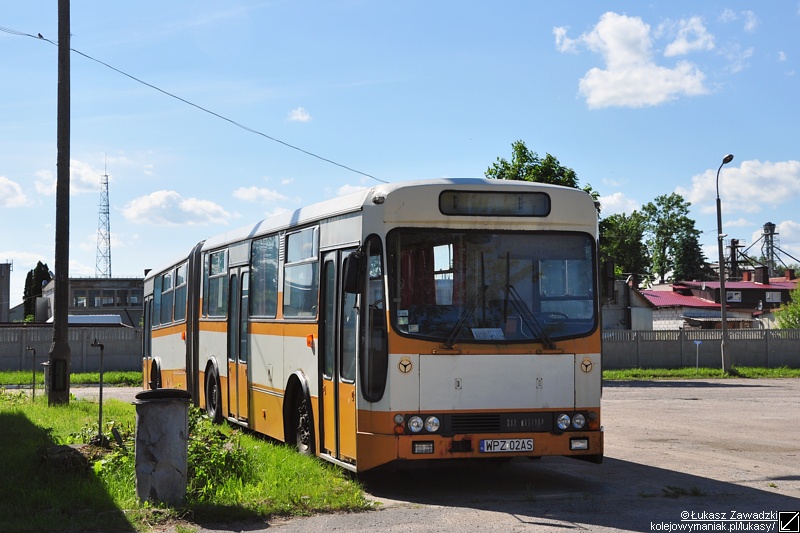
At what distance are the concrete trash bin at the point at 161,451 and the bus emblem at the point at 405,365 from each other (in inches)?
84.0

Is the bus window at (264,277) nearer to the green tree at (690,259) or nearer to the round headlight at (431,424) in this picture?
the round headlight at (431,424)

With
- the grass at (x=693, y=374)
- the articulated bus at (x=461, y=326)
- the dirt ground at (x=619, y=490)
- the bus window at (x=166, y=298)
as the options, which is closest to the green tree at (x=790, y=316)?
the grass at (x=693, y=374)

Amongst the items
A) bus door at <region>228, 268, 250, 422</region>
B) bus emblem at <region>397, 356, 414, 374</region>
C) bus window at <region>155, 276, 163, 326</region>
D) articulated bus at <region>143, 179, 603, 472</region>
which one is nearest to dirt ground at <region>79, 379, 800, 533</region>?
articulated bus at <region>143, 179, 603, 472</region>

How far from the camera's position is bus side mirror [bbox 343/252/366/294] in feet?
34.5

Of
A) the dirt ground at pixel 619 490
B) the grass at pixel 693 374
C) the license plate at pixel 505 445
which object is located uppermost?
the license plate at pixel 505 445

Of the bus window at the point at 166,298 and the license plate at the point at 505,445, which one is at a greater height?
the bus window at the point at 166,298

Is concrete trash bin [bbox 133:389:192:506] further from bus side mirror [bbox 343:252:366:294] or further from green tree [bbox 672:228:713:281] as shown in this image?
green tree [bbox 672:228:713:281]

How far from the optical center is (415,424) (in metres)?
10.5

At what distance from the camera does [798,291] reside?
243 ft

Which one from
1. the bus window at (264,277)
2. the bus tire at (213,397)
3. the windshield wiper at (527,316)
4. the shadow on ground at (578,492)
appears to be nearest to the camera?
the shadow on ground at (578,492)

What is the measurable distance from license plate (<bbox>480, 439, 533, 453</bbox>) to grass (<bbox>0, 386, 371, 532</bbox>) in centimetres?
134

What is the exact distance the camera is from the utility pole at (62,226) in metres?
19.8

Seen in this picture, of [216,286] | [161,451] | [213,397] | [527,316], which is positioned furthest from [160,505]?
[213,397]

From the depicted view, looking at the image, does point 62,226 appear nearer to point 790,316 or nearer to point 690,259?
point 790,316
